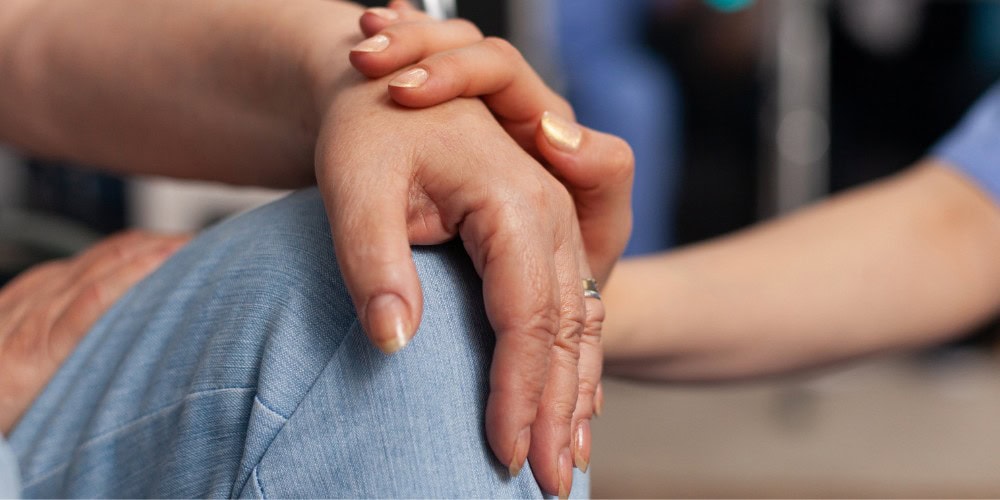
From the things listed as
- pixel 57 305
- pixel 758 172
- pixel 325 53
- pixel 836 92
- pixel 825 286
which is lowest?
pixel 758 172

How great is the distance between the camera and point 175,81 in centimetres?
75

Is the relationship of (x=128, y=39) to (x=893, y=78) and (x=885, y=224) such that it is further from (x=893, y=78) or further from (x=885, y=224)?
(x=893, y=78)

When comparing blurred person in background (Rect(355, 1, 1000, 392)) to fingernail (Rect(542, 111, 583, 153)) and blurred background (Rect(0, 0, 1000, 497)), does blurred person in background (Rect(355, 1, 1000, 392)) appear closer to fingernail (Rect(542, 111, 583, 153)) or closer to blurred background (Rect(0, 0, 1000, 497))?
fingernail (Rect(542, 111, 583, 153))

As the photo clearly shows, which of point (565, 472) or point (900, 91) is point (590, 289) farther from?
point (900, 91)

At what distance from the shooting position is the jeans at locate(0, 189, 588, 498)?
1.47 feet

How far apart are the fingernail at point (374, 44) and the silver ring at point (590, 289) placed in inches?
7.7

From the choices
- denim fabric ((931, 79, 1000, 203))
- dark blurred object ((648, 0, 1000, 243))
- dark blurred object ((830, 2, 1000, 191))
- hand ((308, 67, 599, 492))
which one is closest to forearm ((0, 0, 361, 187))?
hand ((308, 67, 599, 492))

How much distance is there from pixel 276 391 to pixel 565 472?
16 centimetres

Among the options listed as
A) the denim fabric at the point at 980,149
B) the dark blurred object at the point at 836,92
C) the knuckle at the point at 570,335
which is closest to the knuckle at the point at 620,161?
the knuckle at the point at 570,335

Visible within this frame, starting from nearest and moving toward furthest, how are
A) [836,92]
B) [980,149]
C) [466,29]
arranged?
[466,29] < [980,149] < [836,92]

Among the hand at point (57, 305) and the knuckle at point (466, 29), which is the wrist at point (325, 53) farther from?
the hand at point (57, 305)

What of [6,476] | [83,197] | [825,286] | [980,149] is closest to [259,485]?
[6,476]

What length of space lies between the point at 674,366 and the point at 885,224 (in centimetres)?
31

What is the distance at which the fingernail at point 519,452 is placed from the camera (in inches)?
18.2
